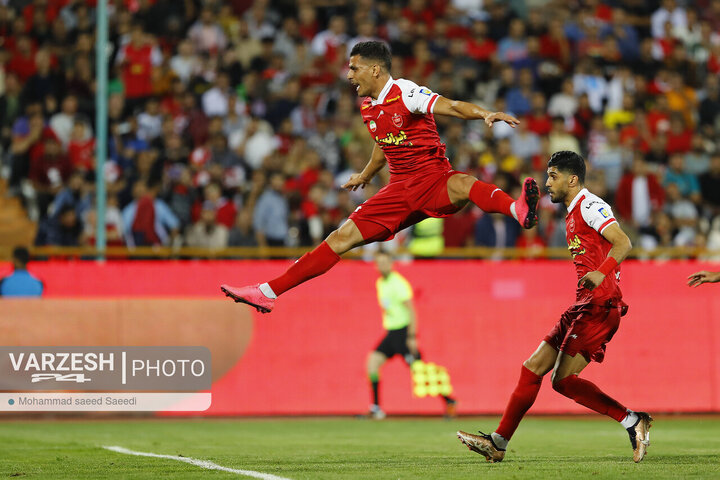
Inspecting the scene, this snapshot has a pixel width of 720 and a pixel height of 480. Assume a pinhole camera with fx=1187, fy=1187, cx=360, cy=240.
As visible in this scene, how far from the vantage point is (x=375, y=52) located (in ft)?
28.3

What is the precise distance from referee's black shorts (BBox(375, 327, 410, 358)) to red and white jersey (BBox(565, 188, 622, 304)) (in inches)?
236

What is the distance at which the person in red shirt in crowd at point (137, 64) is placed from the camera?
1903cm

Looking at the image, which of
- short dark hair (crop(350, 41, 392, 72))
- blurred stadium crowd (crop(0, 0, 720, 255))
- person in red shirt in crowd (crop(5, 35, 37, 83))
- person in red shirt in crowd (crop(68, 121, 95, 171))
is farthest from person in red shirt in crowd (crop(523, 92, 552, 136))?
short dark hair (crop(350, 41, 392, 72))

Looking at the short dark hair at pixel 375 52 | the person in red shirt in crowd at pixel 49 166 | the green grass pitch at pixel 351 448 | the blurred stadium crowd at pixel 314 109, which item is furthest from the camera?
the person in red shirt in crowd at pixel 49 166

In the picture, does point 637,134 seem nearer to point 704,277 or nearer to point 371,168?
point 371,168

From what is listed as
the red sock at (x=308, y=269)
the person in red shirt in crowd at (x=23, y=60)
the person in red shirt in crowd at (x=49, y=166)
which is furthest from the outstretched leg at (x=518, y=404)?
the person in red shirt in crowd at (x=23, y=60)

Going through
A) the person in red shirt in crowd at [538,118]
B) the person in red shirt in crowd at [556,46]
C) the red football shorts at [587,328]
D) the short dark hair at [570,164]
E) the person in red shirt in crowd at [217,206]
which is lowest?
the red football shorts at [587,328]

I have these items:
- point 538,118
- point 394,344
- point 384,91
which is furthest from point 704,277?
point 538,118

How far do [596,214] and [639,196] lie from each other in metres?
9.66

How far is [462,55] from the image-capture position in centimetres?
1986

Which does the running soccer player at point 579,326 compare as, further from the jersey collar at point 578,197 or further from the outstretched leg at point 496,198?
the outstretched leg at point 496,198

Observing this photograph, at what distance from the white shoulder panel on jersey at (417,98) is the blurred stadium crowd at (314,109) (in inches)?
320

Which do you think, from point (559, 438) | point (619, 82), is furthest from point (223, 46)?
point (559, 438)

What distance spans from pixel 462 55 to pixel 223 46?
13.1 ft
